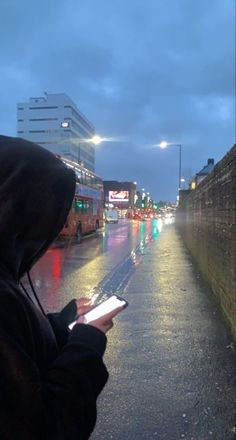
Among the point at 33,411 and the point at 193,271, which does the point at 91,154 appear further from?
the point at 33,411

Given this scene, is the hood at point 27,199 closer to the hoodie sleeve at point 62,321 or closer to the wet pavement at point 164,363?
the hoodie sleeve at point 62,321

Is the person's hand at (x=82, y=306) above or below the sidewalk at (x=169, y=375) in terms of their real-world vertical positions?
above

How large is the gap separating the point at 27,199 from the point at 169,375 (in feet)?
12.6

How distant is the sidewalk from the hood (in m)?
2.55

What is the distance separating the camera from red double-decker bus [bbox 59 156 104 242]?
25562 mm

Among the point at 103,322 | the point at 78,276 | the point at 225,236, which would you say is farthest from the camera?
the point at 78,276

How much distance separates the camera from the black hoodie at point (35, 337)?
1223mm

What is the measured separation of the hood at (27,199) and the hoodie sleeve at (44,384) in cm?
23

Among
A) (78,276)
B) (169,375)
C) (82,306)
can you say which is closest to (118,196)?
(78,276)

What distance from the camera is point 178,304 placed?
27.8 ft

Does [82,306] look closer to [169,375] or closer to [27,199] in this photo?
[27,199]

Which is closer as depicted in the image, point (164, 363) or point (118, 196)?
point (164, 363)

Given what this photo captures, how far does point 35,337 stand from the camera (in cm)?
140

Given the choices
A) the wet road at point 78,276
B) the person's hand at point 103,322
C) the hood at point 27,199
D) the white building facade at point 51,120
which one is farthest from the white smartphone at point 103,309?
the white building facade at point 51,120
